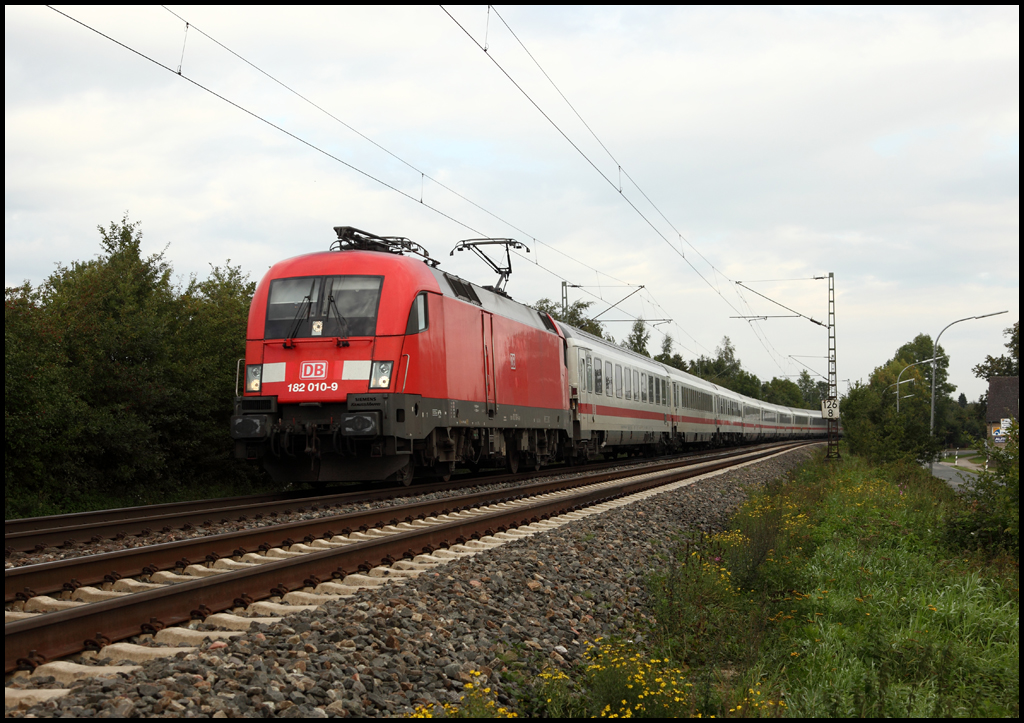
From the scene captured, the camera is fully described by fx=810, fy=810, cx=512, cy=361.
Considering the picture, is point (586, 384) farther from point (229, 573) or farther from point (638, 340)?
point (638, 340)

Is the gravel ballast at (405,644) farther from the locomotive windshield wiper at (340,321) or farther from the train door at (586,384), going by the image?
the train door at (586,384)

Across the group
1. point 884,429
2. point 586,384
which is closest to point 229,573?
point 586,384

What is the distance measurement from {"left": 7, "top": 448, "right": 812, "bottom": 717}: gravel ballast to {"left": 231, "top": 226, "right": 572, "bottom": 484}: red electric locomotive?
14.3 ft

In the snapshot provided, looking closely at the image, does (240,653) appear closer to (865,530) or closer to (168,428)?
(865,530)

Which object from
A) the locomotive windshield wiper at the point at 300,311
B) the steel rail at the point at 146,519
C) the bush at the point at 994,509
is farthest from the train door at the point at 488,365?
the bush at the point at 994,509

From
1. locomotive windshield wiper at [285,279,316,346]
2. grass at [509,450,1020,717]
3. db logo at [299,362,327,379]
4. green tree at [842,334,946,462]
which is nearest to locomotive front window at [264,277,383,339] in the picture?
locomotive windshield wiper at [285,279,316,346]

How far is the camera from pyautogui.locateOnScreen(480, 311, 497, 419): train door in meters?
15.5

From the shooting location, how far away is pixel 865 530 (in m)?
10.2

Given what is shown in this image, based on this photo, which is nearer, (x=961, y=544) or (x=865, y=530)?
(x=961, y=544)

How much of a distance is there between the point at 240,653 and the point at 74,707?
3.15ft

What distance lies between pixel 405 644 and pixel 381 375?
7.40 meters

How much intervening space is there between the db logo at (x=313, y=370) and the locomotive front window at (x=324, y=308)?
0.44m

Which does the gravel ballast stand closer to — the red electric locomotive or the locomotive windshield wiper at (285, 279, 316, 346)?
the red electric locomotive

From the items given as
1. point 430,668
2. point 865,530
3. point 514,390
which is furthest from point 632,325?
point 430,668
